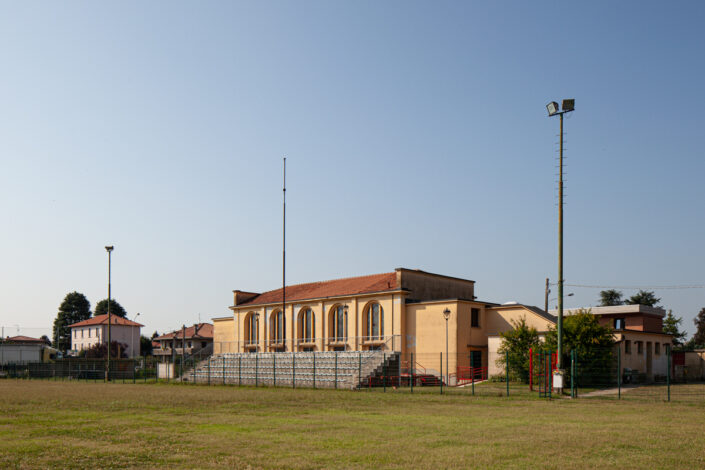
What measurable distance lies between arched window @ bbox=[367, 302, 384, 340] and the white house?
6477 centimetres

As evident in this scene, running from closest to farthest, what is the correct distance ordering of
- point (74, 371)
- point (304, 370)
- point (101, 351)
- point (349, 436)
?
point (349, 436) < point (304, 370) < point (74, 371) < point (101, 351)

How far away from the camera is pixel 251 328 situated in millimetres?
64938

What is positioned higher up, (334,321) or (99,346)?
(334,321)

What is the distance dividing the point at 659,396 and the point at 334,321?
3042 cm

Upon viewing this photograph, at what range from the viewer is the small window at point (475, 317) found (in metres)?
49.0

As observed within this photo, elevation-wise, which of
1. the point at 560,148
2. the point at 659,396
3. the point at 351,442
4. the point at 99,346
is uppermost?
the point at 560,148

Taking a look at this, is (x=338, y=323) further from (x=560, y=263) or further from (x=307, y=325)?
(x=560, y=263)

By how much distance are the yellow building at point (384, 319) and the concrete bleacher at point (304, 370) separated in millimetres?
2422

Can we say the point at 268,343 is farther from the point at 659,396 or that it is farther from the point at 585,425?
the point at 585,425

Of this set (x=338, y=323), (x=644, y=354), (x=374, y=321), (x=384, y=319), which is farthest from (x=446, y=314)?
(x=644, y=354)

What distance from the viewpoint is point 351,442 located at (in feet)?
45.1

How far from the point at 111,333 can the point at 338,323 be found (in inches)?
2539

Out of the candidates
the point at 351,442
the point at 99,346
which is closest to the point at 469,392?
the point at 351,442

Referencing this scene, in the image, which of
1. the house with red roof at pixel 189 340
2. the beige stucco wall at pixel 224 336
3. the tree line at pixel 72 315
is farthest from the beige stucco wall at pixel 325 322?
the tree line at pixel 72 315
